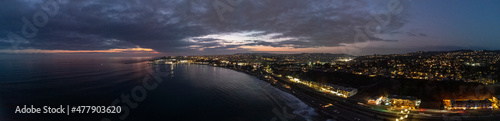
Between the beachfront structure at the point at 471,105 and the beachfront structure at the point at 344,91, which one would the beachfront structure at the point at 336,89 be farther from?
the beachfront structure at the point at 471,105

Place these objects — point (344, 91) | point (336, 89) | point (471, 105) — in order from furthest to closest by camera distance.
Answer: point (336, 89) < point (344, 91) < point (471, 105)

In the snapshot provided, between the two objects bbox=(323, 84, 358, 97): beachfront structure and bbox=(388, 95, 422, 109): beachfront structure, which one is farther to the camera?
bbox=(323, 84, 358, 97): beachfront structure

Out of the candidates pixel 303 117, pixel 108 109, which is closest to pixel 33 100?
pixel 108 109

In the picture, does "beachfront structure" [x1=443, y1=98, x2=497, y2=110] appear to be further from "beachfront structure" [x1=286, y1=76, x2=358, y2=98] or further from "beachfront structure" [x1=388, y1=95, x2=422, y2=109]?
"beachfront structure" [x1=286, y1=76, x2=358, y2=98]

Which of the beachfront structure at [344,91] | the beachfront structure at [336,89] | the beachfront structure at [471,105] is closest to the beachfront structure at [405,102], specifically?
the beachfront structure at [471,105]

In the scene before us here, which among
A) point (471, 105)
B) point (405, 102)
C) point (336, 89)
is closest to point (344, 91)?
point (336, 89)

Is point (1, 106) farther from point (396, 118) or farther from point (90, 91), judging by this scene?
point (396, 118)

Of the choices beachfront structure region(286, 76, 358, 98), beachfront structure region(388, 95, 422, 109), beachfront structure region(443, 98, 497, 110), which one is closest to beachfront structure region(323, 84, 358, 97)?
beachfront structure region(286, 76, 358, 98)

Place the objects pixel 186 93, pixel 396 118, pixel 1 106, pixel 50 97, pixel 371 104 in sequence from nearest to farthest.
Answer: pixel 396 118
pixel 1 106
pixel 371 104
pixel 50 97
pixel 186 93

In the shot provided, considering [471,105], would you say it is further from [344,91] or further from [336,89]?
[336,89]

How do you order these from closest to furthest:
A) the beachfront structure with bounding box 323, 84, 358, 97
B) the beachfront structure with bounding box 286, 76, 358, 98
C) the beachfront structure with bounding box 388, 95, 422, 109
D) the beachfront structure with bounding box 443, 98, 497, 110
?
the beachfront structure with bounding box 443, 98, 497, 110, the beachfront structure with bounding box 388, 95, 422, 109, the beachfront structure with bounding box 323, 84, 358, 97, the beachfront structure with bounding box 286, 76, 358, 98

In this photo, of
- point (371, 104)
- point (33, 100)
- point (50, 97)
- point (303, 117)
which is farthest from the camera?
point (50, 97)
